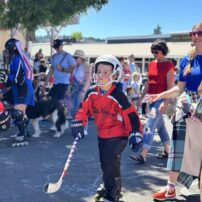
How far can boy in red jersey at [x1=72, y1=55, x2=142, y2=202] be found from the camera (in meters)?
4.14

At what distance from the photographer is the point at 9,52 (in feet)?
23.2

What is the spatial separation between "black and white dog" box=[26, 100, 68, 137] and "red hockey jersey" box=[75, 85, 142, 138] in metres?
3.70

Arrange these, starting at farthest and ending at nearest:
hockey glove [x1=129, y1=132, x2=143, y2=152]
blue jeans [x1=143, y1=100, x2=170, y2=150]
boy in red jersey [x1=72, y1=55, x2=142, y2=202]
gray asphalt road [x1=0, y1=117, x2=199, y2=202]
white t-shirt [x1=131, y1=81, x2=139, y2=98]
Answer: white t-shirt [x1=131, y1=81, x2=139, y2=98] → blue jeans [x1=143, y1=100, x2=170, y2=150] → gray asphalt road [x1=0, y1=117, x2=199, y2=202] → boy in red jersey [x1=72, y1=55, x2=142, y2=202] → hockey glove [x1=129, y1=132, x2=143, y2=152]

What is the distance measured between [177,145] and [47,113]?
4088 mm

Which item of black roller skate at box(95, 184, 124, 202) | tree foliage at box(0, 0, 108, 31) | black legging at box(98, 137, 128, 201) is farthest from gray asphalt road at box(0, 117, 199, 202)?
tree foliage at box(0, 0, 108, 31)

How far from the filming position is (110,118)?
4.21m

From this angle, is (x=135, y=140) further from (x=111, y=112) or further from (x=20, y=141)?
(x=20, y=141)

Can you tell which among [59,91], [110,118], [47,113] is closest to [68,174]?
[110,118]

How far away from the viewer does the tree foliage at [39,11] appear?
8406 millimetres

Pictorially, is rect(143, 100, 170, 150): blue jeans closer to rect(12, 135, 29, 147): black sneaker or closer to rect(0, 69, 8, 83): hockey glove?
rect(12, 135, 29, 147): black sneaker

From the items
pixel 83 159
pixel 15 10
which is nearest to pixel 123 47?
pixel 15 10

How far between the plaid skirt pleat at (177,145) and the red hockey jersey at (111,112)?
0.52 metres

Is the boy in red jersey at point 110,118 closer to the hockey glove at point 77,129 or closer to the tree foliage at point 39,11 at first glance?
the hockey glove at point 77,129

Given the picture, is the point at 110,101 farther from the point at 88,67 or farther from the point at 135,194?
the point at 88,67
